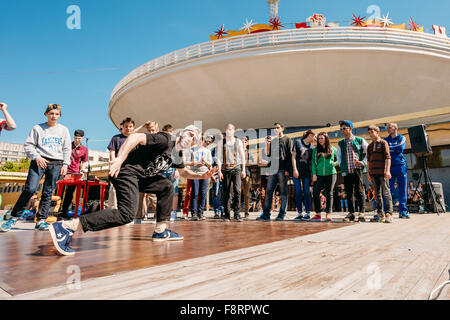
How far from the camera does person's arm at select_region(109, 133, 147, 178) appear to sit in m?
2.10

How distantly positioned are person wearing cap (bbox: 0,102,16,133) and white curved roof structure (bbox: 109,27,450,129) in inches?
542

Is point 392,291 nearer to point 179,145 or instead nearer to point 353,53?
point 179,145

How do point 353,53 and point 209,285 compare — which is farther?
point 353,53

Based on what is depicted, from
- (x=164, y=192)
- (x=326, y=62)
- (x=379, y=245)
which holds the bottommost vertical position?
(x=379, y=245)

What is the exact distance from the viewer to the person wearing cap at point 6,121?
3363mm

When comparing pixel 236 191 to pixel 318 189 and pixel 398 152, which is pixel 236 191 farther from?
pixel 398 152

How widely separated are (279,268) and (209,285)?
1.61 ft

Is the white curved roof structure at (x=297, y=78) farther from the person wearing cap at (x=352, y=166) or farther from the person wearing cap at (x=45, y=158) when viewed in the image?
the person wearing cap at (x=45, y=158)

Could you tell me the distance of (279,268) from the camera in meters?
1.45

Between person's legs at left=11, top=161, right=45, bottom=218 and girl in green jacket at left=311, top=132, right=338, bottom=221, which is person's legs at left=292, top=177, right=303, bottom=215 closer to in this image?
girl in green jacket at left=311, top=132, right=338, bottom=221

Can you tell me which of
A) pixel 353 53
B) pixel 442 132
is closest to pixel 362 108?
pixel 353 53

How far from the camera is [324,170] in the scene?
5.12m

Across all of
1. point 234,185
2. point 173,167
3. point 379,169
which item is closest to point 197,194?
point 234,185

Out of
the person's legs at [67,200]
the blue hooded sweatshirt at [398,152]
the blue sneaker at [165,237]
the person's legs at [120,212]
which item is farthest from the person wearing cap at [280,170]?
the person's legs at [67,200]
